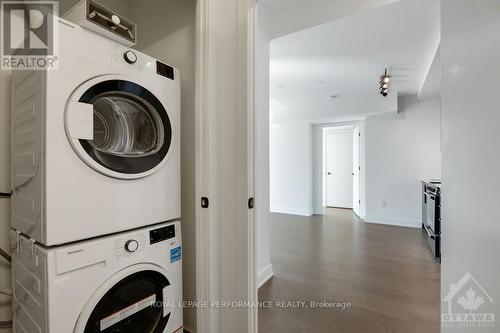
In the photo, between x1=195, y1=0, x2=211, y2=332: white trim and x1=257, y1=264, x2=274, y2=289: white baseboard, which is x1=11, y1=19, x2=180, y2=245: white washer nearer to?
x1=195, y1=0, x2=211, y2=332: white trim

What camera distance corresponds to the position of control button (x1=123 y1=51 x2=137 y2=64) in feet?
3.53

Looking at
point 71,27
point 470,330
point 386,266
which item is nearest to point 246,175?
point 71,27

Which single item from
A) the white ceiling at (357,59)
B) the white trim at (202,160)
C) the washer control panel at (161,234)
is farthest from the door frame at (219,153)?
the white ceiling at (357,59)

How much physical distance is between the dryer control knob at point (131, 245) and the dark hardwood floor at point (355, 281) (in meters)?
1.11

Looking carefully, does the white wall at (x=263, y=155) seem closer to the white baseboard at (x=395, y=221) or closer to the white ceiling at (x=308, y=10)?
the white ceiling at (x=308, y=10)

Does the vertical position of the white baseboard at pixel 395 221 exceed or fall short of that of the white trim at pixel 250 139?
it falls short

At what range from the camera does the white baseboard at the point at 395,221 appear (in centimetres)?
409

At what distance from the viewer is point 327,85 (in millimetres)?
3543

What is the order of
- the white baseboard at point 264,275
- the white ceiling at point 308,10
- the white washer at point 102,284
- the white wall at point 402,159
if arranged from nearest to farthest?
the white washer at point 102,284 < the white ceiling at point 308,10 < the white baseboard at point 264,275 < the white wall at point 402,159

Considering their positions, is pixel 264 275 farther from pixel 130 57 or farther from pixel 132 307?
pixel 130 57

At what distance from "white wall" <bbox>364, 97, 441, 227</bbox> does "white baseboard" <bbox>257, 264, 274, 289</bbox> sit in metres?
2.97

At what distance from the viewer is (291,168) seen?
515 centimetres

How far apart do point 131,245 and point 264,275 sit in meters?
1.53

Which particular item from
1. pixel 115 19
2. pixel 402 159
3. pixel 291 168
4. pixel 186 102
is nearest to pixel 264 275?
pixel 186 102
